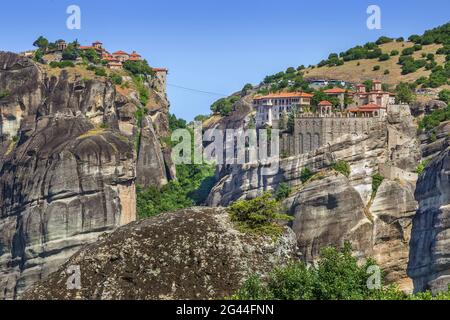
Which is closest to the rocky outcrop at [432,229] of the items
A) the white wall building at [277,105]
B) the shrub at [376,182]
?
the shrub at [376,182]

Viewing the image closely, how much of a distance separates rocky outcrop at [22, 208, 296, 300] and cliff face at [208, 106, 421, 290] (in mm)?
69459

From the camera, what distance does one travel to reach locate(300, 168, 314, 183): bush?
121 m

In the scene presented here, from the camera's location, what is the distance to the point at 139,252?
43.2 m

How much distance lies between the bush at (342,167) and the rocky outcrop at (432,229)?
6.51m

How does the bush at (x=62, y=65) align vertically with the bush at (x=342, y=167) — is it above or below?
above

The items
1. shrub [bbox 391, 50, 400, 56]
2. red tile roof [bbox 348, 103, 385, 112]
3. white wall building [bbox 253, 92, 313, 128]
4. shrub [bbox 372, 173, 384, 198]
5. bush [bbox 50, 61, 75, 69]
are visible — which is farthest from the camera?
shrub [bbox 391, 50, 400, 56]

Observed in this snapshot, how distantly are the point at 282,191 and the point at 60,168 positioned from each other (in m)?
25.9

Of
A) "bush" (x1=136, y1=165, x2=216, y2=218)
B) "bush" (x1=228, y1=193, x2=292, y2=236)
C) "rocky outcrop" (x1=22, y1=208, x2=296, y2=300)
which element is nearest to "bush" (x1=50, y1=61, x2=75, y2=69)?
"bush" (x1=136, y1=165, x2=216, y2=218)

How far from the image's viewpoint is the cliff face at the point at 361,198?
116 m

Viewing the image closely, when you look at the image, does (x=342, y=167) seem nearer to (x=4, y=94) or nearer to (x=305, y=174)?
(x=305, y=174)

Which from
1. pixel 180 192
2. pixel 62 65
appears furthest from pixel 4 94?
pixel 180 192

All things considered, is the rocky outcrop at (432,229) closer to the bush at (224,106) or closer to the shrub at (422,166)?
the shrub at (422,166)

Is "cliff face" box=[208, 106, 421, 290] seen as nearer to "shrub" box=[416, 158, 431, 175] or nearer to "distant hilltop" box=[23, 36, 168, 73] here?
"shrub" box=[416, 158, 431, 175]
